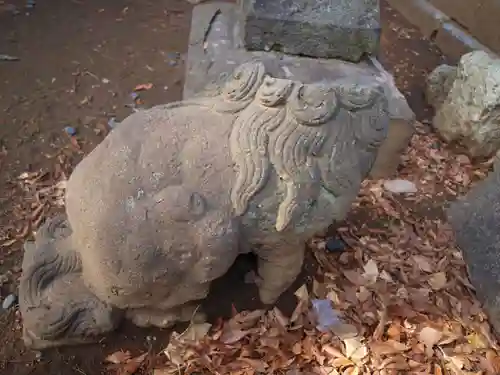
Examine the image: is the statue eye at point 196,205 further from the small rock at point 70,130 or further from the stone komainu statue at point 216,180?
the small rock at point 70,130

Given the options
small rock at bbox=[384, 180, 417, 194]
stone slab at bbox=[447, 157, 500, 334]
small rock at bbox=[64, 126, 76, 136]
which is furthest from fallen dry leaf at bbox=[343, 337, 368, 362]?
small rock at bbox=[64, 126, 76, 136]

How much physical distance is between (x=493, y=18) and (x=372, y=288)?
2928mm

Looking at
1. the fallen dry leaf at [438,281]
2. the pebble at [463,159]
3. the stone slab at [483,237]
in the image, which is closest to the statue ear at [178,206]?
the fallen dry leaf at [438,281]

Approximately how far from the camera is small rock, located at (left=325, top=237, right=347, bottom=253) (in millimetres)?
2854

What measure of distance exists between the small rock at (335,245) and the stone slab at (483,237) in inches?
26.6

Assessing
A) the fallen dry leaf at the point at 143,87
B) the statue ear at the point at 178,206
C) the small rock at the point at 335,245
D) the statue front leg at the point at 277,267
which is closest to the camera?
the statue ear at the point at 178,206

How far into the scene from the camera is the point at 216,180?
1895 mm

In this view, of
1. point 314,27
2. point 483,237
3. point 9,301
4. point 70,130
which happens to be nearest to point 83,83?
point 70,130

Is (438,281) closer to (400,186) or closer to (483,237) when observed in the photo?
(483,237)

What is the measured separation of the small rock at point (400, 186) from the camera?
3.39m

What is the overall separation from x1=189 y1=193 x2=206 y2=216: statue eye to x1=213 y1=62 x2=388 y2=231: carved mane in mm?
117

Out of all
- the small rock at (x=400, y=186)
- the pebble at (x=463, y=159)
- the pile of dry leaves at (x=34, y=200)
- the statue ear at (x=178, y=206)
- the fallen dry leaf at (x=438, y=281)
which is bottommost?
the pile of dry leaves at (x=34, y=200)

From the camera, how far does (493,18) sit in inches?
175

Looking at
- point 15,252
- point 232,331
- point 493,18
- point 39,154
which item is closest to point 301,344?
point 232,331
